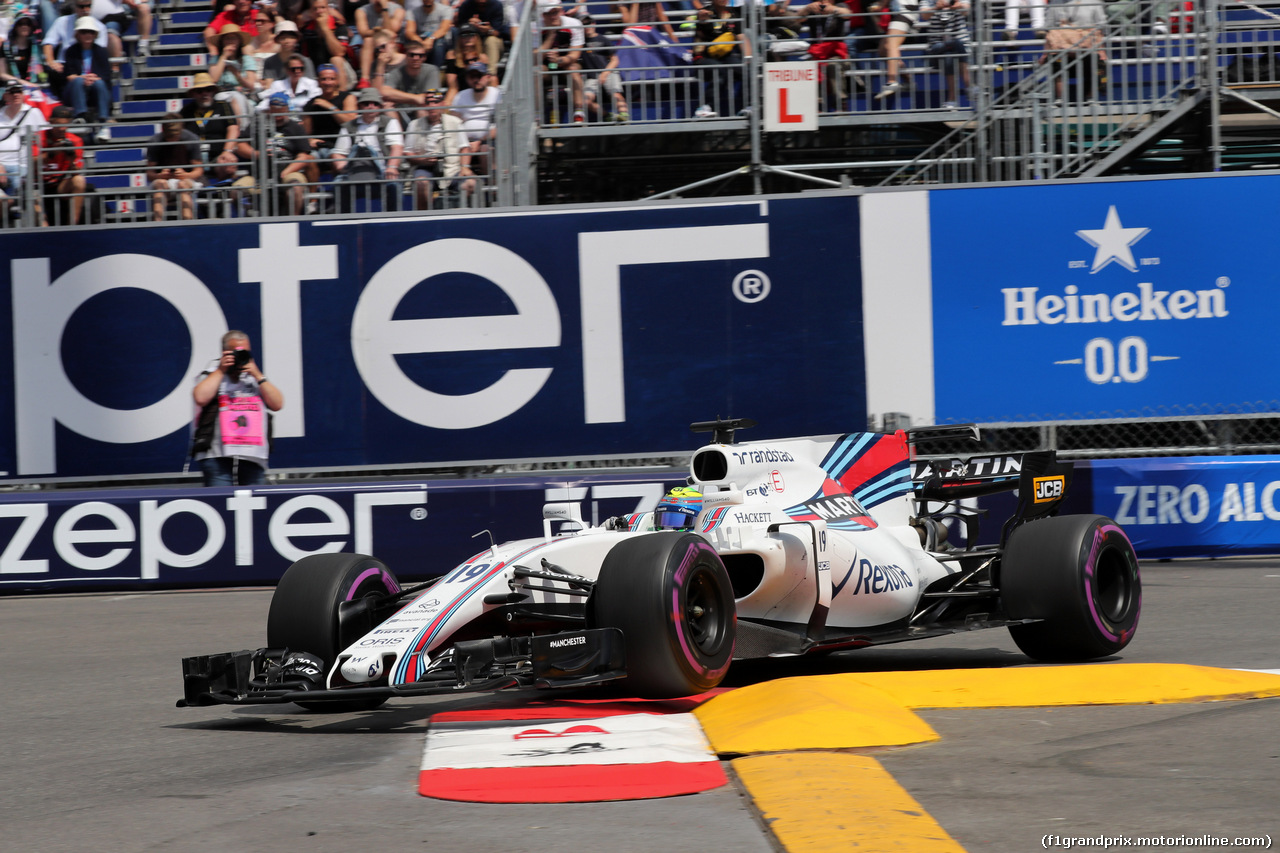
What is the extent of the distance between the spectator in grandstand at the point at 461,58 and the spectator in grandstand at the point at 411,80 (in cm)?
13

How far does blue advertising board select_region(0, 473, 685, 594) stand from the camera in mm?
12141

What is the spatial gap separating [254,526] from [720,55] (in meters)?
6.47

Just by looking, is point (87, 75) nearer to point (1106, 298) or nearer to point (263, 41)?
point (263, 41)

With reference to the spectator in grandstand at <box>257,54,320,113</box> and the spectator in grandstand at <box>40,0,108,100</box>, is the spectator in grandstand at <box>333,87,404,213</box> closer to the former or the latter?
the spectator in grandstand at <box>257,54,320,113</box>

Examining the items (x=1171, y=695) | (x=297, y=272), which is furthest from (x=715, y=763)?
(x=297, y=272)

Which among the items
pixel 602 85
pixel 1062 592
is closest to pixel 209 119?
pixel 602 85

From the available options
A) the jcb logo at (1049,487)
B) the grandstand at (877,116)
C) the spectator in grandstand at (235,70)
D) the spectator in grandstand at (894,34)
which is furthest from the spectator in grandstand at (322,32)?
the jcb logo at (1049,487)

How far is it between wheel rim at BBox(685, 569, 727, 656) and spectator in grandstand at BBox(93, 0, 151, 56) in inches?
540

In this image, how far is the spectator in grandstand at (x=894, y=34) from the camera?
581 inches

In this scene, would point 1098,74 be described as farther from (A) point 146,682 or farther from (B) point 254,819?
(B) point 254,819

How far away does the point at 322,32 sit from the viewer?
53.1ft

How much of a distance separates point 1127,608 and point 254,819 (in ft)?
15.0

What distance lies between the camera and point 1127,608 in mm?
7371

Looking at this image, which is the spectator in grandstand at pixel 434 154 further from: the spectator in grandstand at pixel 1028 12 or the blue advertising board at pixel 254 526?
the spectator in grandstand at pixel 1028 12
